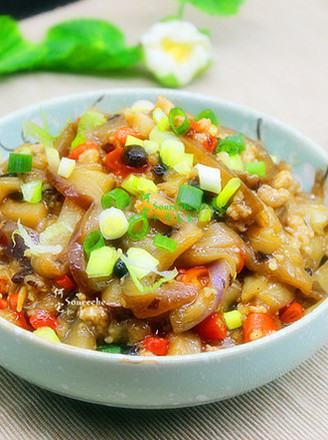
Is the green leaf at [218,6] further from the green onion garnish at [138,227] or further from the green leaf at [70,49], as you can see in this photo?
the green onion garnish at [138,227]

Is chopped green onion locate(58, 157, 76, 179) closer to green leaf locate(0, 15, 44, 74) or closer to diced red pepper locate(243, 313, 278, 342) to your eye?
diced red pepper locate(243, 313, 278, 342)

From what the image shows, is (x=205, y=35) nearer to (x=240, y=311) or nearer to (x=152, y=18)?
(x=152, y=18)

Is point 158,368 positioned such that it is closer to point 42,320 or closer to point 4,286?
point 42,320

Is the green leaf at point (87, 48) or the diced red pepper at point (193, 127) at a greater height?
the diced red pepper at point (193, 127)

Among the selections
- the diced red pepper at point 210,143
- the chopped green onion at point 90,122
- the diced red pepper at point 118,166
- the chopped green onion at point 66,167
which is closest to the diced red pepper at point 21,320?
the chopped green onion at point 66,167

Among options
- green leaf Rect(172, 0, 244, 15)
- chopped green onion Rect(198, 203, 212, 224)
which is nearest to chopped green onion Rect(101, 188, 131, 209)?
chopped green onion Rect(198, 203, 212, 224)

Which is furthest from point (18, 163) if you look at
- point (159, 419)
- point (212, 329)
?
point (159, 419)
